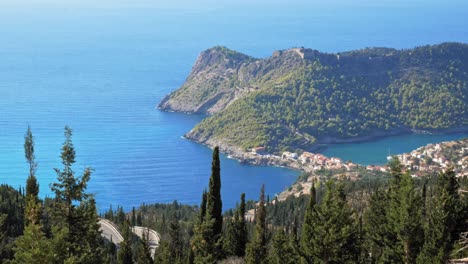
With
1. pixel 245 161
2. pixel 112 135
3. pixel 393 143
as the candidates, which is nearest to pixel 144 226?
pixel 245 161

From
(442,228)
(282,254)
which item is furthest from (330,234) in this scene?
(442,228)

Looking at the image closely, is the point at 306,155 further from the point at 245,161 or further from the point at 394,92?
the point at 394,92

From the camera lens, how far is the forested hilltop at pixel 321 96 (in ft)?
404

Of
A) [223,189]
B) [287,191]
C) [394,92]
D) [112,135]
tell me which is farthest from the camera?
[394,92]

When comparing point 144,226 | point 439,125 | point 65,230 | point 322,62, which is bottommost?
point 144,226

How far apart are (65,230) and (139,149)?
94025 mm

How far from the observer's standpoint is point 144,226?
61438 mm

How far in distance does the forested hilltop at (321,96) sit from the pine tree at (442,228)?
8357cm

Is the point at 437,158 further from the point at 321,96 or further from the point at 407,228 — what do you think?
the point at 407,228

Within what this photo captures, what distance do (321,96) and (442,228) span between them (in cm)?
11350

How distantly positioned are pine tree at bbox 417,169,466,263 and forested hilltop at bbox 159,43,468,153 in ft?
274

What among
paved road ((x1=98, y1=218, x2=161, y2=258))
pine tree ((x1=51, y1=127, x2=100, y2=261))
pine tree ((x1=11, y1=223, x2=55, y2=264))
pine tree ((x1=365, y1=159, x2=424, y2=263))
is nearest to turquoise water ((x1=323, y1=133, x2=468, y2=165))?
paved road ((x1=98, y1=218, x2=161, y2=258))

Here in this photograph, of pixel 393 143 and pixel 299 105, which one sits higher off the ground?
pixel 299 105

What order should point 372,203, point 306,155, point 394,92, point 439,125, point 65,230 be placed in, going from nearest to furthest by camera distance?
point 65,230, point 372,203, point 306,155, point 439,125, point 394,92
